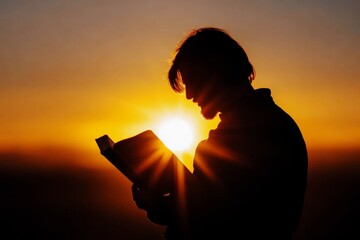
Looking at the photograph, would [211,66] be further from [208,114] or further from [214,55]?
[208,114]

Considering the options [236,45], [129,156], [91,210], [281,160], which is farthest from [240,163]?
[91,210]

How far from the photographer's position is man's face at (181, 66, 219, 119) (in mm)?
2947

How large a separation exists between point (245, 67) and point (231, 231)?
3.10 ft

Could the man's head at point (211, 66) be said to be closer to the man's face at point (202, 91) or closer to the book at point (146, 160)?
the man's face at point (202, 91)

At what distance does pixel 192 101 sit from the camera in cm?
311

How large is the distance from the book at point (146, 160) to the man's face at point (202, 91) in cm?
32

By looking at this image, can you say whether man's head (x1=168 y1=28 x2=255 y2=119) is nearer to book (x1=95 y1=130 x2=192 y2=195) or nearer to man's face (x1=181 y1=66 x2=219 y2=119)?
man's face (x1=181 y1=66 x2=219 y2=119)

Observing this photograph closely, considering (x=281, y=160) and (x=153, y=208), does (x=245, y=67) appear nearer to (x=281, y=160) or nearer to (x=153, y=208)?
(x=281, y=160)

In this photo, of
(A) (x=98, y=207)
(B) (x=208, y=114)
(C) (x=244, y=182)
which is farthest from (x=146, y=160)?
(A) (x=98, y=207)

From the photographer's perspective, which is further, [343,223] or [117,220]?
[117,220]

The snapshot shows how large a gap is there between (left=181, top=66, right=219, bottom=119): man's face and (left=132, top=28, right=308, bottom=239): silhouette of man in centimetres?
15

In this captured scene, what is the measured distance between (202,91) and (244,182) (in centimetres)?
66

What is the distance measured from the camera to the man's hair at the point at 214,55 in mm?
2967

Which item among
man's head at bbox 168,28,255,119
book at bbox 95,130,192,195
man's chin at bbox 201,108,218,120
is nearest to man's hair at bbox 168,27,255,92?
man's head at bbox 168,28,255,119
